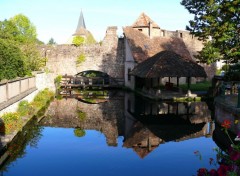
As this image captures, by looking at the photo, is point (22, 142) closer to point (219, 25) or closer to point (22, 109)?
point (22, 109)

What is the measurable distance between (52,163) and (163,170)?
3510 mm

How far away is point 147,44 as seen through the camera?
3597 cm

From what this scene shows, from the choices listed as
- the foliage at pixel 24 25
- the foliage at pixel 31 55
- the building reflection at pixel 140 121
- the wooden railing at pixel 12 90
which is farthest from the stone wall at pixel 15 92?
the foliage at pixel 24 25

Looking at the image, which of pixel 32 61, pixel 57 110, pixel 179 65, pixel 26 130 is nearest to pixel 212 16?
pixel 179 65

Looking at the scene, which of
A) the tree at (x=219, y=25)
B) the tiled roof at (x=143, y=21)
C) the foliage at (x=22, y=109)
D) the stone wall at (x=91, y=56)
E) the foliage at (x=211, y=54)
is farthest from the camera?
the tiled roof at (x=143, y=21)

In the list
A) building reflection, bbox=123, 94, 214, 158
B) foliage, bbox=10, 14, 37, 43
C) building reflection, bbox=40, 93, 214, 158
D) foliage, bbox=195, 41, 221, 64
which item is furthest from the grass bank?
foliage, bbox=10, 14, 37, 43

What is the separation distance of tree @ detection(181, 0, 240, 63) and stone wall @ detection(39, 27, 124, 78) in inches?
514

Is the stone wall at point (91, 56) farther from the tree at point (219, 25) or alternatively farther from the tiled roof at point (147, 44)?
the tree at point (219, 25)

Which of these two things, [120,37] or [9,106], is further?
[120,37]

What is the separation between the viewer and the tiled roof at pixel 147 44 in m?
33.6

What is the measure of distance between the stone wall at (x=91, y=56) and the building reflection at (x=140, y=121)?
47.5ft

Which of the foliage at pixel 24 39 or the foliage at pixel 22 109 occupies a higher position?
the foliage at pixel 24 39

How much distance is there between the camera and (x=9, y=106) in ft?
45.6

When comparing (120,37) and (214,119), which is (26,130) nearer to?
(214,119)
